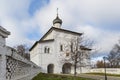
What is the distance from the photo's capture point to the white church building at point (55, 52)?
52031 millimetres

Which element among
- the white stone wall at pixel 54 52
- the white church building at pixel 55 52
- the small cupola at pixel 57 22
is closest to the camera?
the white stone wall at pixel 54 52

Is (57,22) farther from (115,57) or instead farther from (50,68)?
(115,57)

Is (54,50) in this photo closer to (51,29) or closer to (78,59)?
(51,29)

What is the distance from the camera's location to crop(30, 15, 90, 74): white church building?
171 ft

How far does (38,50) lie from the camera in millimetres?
52531

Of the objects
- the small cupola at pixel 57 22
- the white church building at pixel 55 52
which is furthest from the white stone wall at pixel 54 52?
A: the small cupola at pixel 57 22

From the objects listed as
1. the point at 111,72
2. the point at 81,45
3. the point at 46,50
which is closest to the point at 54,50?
→ the point at 46,50

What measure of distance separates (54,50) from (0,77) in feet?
155

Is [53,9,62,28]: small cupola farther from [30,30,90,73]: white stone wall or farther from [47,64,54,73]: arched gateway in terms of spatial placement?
[47,64,54,73]: arched gateway

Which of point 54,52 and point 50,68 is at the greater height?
point 54,52

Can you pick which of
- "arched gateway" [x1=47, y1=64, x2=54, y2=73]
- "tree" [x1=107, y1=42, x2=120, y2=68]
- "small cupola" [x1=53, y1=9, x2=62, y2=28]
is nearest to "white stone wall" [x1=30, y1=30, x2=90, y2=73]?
"arched gateway" [x1=47, y1=64, x2=54, y2=73]

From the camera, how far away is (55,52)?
5306 centimetres

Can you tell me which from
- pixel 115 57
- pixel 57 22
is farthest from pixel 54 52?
pixel 115 57

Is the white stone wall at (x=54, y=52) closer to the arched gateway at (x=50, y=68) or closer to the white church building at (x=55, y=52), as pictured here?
the white church building at (x=55, y=52)
